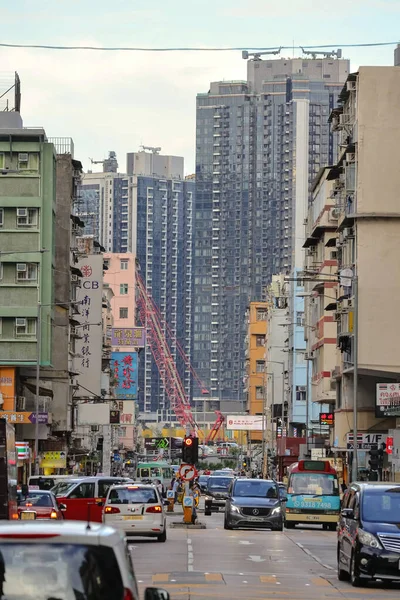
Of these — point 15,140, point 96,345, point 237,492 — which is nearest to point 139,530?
point 237,492

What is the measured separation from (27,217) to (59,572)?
227 ft

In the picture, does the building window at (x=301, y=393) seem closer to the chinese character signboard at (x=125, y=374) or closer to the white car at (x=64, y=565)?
the chinese character signboard at (x=125, y=374)

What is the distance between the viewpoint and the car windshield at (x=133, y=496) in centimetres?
3659

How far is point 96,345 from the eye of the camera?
314 ft

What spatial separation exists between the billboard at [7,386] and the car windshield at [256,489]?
32.2m

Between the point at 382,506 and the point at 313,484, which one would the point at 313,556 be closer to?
the point at 382,506

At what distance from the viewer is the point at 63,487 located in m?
43.6

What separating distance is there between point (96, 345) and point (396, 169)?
1226 inches

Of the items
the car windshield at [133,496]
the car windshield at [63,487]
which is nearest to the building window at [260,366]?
the car windshield at [63,487]

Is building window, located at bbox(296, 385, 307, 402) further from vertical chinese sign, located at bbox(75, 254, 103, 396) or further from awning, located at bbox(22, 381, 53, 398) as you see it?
awning, located at bbox(22, 381, 53, 398)

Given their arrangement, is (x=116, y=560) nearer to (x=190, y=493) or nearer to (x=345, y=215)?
(x=190, y=493)

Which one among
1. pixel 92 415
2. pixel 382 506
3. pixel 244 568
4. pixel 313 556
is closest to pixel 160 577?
pixel 244 568

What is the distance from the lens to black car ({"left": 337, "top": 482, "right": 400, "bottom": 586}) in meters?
21.9

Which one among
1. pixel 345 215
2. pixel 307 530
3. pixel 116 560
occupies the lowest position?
pixel 307 530
